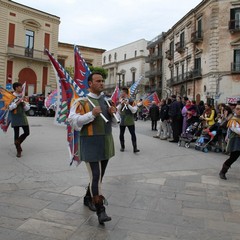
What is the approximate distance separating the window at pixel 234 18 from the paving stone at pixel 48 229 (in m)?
35.2

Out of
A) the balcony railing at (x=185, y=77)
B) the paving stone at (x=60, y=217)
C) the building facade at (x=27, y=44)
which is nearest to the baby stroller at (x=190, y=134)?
the paving stone at (x=60, y=217)

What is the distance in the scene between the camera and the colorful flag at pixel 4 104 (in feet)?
27.6

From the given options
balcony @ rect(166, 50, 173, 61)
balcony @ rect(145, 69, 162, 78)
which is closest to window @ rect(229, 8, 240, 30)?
balcony @ rect(166, 50, 173, 61)

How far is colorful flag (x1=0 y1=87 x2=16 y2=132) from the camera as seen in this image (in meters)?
8.42

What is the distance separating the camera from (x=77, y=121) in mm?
3975

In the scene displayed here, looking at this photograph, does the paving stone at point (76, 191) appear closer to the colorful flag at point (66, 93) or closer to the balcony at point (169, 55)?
the colorful flag at point (66, 93)

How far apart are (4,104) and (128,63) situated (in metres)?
65.6

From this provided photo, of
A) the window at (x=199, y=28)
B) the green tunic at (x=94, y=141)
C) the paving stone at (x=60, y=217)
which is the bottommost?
the paving stone at (x=60, y=217)

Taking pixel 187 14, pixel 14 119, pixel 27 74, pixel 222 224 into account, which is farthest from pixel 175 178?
pixel 187 14

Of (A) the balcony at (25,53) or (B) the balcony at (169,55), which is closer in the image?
(A) the balcony at (25,53)

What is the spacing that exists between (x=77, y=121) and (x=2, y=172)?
3212mm

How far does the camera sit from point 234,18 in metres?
35.3

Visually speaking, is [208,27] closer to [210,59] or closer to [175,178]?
[210,59]

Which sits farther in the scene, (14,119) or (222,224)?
(14,119)
